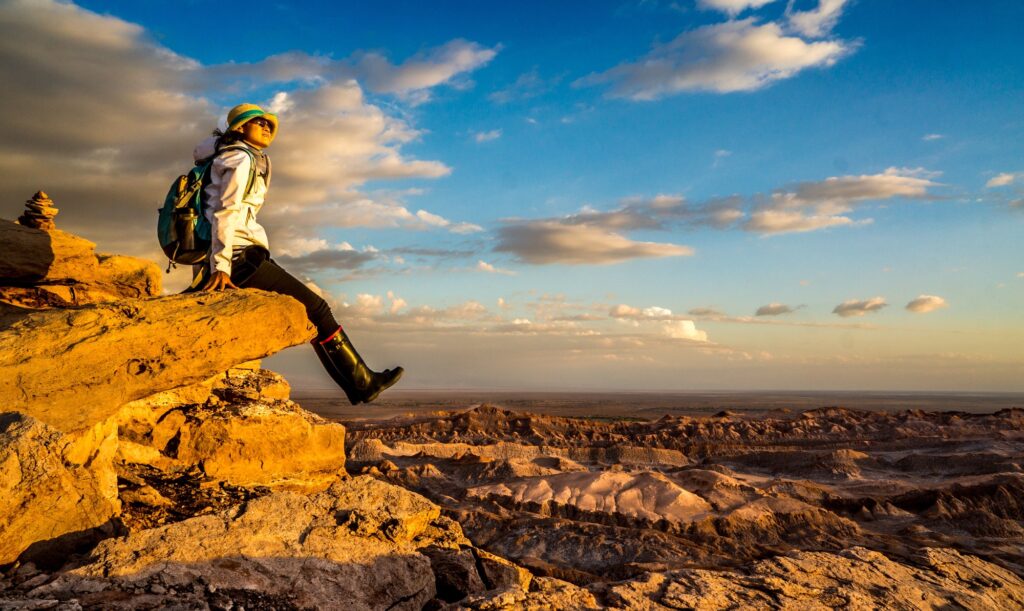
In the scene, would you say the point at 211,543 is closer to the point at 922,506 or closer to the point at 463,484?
the point at 463,484

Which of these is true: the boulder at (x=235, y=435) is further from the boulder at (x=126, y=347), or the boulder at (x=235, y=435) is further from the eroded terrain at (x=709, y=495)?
the eroded terrain at (x=709, y=495)

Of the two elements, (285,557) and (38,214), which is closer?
(285,557)

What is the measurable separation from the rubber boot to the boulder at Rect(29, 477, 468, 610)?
73cm

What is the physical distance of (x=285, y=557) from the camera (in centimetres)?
369

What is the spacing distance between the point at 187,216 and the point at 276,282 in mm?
802

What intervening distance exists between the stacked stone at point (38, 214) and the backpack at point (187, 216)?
2364 millimetres

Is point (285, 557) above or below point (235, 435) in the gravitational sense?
below

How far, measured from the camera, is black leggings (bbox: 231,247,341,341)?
4.82m

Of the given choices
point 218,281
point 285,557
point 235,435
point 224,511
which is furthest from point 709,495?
point 218,281

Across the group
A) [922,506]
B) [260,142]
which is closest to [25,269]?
[260,142]

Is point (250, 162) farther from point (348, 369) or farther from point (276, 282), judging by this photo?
point (348, 369)

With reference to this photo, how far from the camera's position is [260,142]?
4.84 metres

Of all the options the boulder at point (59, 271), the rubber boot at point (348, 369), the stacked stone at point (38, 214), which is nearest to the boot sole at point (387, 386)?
the rubber boot at point (348, 369)

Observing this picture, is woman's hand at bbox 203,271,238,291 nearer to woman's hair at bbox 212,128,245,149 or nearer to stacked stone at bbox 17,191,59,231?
woman's hair at bbox 212,128,245,149
